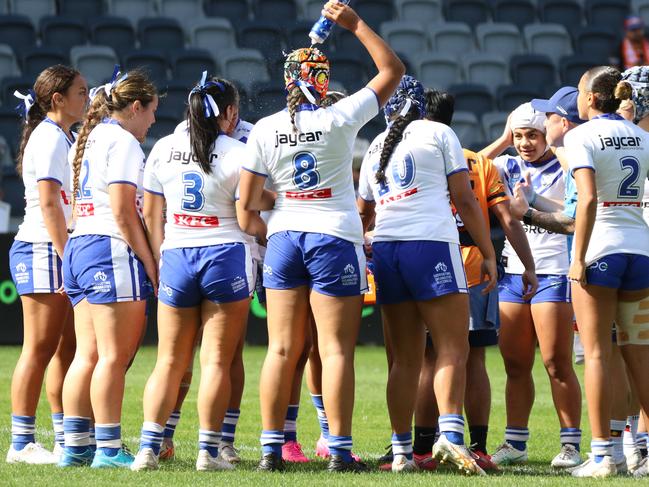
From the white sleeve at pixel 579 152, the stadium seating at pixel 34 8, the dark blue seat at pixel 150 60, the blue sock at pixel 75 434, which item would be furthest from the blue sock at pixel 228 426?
the stadium seating at pixel 34 8

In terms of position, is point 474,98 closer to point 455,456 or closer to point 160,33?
point 160,33

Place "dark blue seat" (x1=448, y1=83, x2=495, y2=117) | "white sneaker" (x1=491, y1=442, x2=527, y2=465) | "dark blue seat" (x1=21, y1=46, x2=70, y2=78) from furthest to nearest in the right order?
"dark blue seat" (x1=448, y1=83, x2=495, y2=117), "dark blue seat" (x1=21, y1=46, x2=70, y2=78), "white sneaker" (x1=491, y1=442, x2=527, y2=465)

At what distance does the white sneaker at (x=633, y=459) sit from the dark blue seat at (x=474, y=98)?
35.4 feet

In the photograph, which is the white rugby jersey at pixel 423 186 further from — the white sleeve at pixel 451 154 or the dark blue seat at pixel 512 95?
the dark blue seat at pixel 512 95

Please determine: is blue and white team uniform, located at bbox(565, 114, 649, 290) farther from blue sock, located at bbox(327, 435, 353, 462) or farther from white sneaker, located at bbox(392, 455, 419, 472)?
blue sock, located at bbox(327, 435, 353, 462)

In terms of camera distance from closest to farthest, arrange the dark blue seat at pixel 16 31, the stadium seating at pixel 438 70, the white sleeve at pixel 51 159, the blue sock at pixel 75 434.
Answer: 1. the blue sock at pixel 75 434
2. the white sleeve at pixel 51 159
3. the dark blue seat at pixel 16 31
4. the stadium seating at pixel 438 70

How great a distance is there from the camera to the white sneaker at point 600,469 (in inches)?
226

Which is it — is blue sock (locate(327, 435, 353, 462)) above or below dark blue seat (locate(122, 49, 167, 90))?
below

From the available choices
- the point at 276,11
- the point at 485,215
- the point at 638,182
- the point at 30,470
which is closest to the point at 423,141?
the point at 485,215

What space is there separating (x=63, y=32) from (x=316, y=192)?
455 inches

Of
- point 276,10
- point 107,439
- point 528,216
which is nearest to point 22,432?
point 107,439

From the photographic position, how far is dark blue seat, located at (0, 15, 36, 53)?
16.3m

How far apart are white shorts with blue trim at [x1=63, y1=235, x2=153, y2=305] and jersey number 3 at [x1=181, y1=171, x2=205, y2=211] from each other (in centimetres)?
40

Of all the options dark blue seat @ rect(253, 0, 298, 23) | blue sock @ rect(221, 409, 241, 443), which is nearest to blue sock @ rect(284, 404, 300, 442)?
blue sock @ rect(221, 409, 241, 443)
